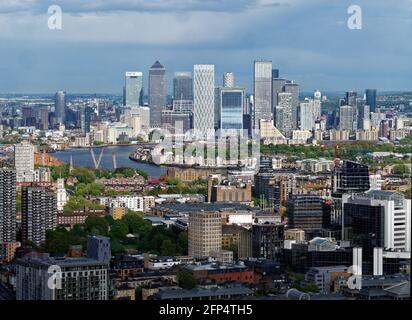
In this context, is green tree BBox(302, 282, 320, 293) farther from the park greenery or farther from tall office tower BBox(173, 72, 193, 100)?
tall office tower BBox(173, 72, 193, 100)

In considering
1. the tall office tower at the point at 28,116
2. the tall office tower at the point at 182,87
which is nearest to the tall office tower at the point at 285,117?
the tall office tower at the point at 182,87

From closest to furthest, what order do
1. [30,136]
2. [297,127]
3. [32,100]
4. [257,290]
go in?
[257,290] < [32,100] < [30,136] < [297,127]

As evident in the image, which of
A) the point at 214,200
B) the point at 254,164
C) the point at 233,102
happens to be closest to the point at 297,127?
the point at 233,102

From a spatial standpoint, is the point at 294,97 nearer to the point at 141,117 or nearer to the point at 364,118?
the point at 364,118

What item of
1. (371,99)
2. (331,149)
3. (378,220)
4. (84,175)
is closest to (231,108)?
(331,149)

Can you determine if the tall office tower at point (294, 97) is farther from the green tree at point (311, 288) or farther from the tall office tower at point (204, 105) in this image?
the green tree at point (311, 288)

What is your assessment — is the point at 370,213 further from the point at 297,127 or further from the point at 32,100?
the point at 297,127
